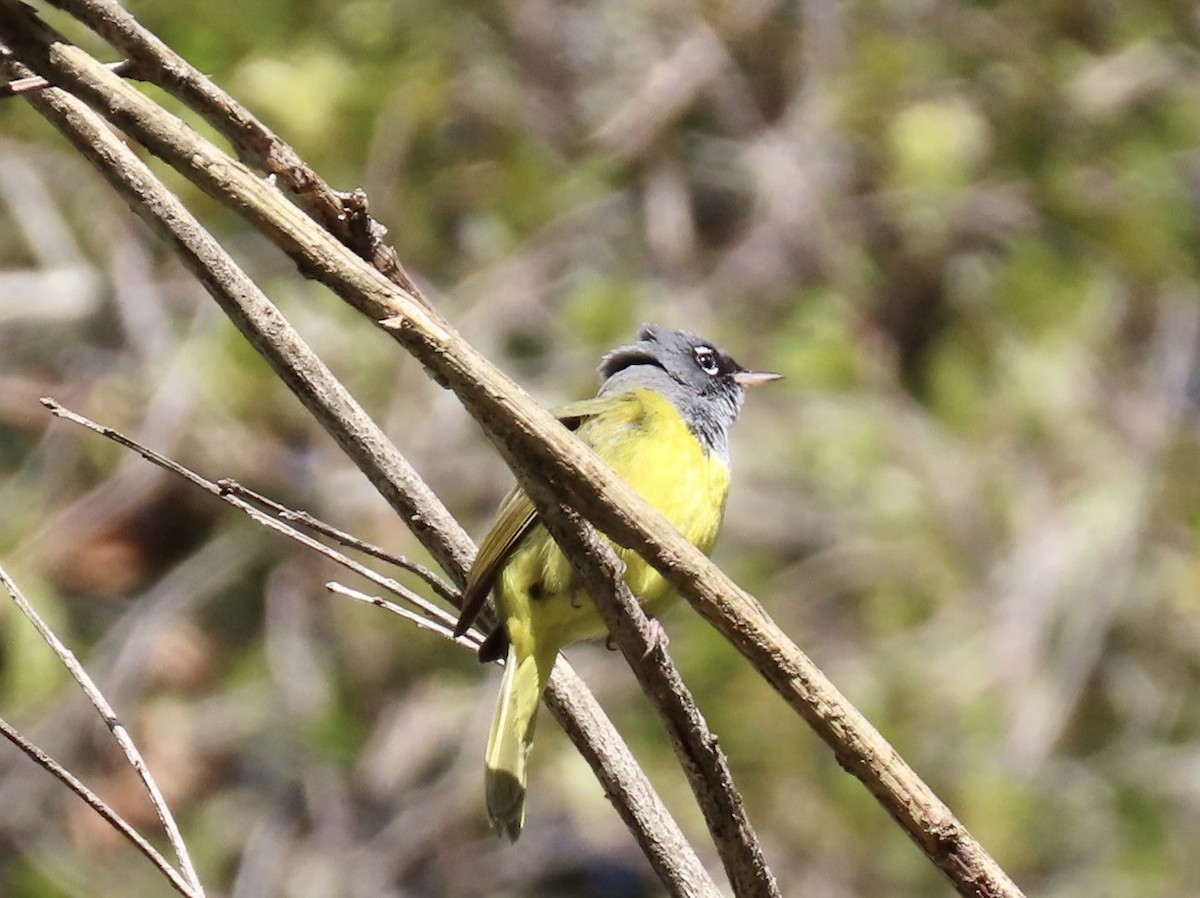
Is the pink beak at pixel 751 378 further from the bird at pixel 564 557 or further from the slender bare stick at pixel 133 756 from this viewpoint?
the slender bare stick at pixel 133 756

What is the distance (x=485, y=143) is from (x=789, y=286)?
4.10 ft

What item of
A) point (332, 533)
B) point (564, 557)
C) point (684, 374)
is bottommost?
point (332, 533)

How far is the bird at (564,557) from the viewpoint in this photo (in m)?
2.49

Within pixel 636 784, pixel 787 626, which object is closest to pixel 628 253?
pixel 787 626

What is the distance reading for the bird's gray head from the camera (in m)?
3.35

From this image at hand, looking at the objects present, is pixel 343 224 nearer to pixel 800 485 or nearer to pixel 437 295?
pixel 437 295

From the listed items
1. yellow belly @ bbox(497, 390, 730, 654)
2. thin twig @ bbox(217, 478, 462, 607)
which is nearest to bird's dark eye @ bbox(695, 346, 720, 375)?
yellow belly @ bbox(497, 390, 730, 654)

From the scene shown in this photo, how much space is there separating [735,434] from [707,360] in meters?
2.29

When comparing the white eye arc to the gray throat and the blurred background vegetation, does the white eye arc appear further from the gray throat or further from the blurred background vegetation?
the blurred background vegetation

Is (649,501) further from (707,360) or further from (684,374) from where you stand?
(707,360)

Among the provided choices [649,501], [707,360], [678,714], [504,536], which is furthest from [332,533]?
[707,360]

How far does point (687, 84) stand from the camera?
602 cm

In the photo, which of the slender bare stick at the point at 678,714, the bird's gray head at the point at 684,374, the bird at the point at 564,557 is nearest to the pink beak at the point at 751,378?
the bird's gray head at the point at 684,374

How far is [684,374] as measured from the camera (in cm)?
352
